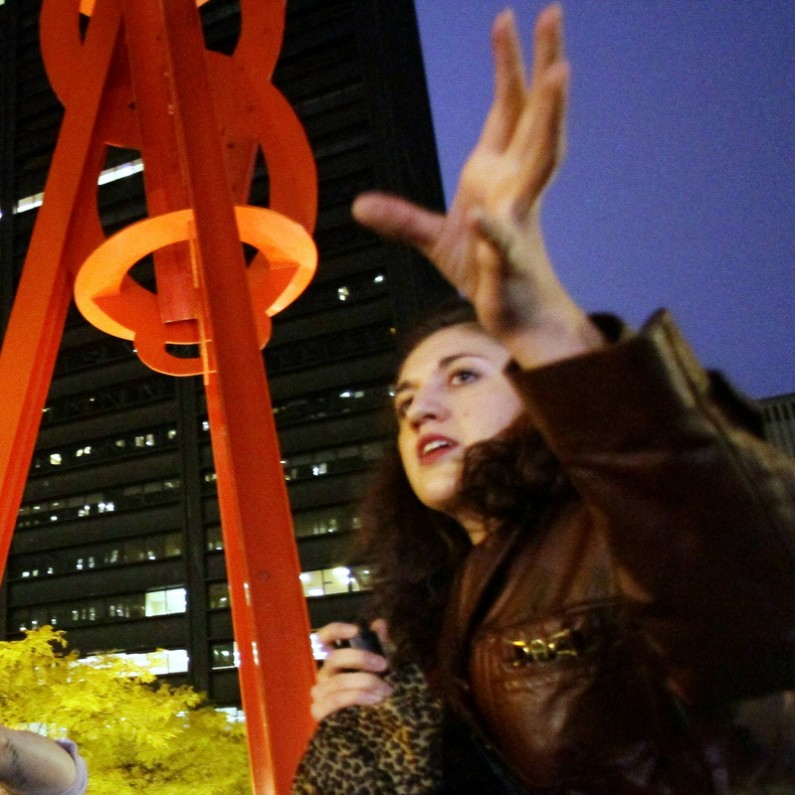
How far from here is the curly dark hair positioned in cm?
116

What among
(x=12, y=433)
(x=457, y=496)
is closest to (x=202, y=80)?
(x=12, y=433)

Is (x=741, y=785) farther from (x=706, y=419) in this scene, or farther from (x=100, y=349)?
(x=100, y=349)

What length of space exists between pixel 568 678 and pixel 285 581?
2.11 meters

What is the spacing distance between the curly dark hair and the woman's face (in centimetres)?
4

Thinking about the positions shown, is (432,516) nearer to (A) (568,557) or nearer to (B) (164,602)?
(A) (568,557)

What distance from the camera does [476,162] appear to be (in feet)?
3.17

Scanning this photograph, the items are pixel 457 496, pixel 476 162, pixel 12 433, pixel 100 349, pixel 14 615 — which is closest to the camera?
pixel 476 162

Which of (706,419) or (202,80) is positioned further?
(202,80)

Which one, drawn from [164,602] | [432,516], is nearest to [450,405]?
[432,516]

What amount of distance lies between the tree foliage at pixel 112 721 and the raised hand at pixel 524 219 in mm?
11351

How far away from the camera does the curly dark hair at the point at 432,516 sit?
3.81 feet

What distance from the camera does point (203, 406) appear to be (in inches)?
1293

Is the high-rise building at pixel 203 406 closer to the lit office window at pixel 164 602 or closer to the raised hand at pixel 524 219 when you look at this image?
the lit office window at pixel 164 602

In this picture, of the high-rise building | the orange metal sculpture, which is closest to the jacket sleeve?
the orange metal sculpture
